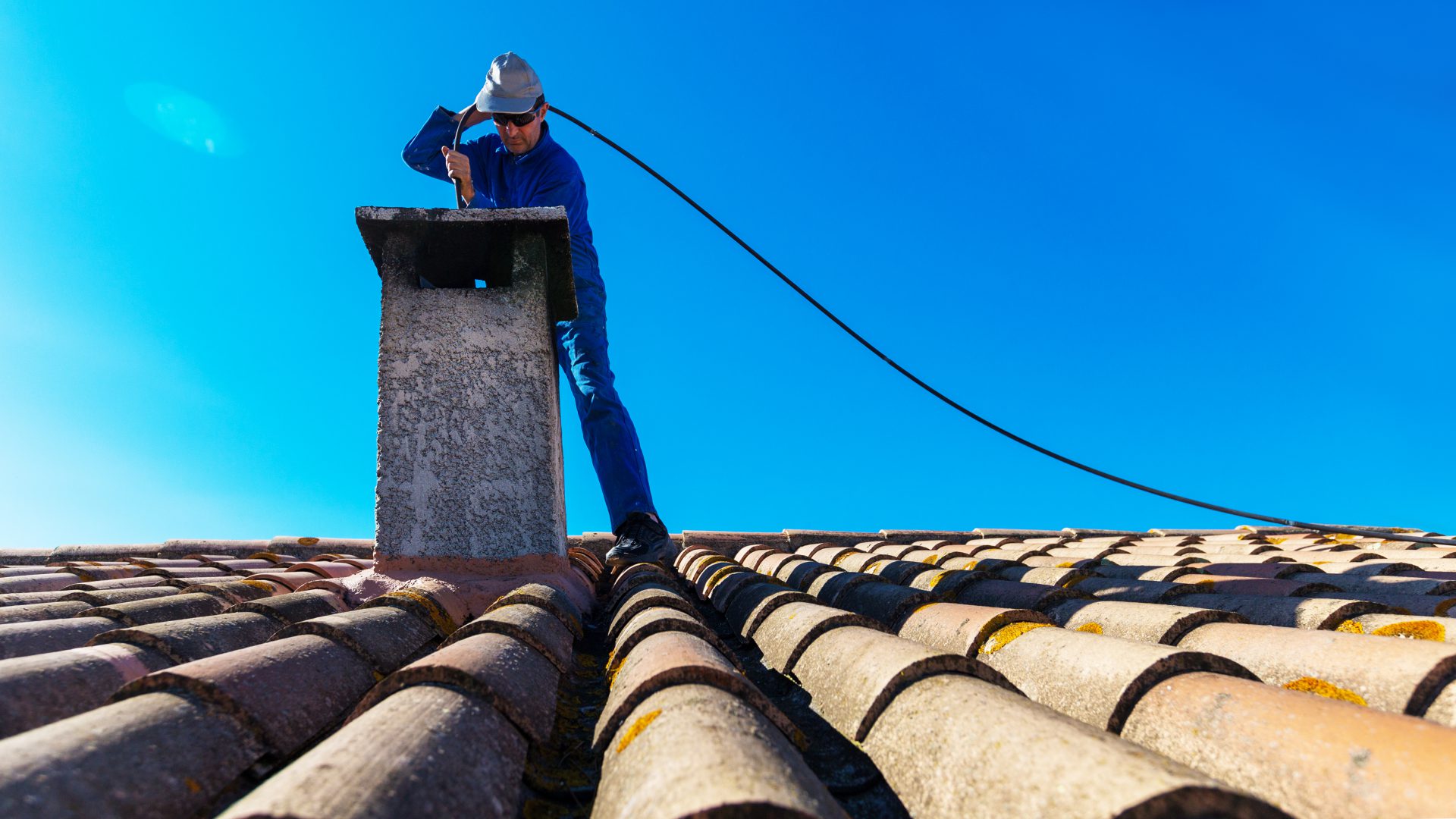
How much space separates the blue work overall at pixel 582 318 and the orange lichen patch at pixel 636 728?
8.97 ft

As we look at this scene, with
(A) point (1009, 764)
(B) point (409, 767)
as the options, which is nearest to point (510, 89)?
(B) point (409, 767)

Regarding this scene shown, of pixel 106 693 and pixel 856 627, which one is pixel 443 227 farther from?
pixel 856 627

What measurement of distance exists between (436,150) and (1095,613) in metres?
3.66

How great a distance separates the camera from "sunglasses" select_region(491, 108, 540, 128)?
3949 mm

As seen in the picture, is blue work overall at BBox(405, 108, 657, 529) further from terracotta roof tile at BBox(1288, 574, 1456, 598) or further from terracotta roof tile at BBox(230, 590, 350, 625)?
terracotta roof tile at BBox(1288, 574, 1456, 598)

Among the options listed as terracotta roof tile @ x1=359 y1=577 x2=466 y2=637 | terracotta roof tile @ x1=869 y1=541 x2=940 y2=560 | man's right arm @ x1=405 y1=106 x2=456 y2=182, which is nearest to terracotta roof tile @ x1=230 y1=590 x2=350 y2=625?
terracotta roof tile @ x1=359 y1=577 x2=466 y2=637

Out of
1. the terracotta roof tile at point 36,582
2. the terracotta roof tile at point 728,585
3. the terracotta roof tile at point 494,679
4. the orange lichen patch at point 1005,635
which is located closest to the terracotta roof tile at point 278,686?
the terracotta roof tile at point 494,679

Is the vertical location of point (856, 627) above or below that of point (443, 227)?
below

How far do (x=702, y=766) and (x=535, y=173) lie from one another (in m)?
3.65

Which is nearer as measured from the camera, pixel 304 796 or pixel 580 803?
pixel 304 796

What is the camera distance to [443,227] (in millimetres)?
3170

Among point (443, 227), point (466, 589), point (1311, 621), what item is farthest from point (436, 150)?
point (1311, 621)

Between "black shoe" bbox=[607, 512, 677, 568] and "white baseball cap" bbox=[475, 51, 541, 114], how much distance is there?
2070 mm

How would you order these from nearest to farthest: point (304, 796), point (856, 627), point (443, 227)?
point (304, 796), point (856, 627), point (443, 227)
